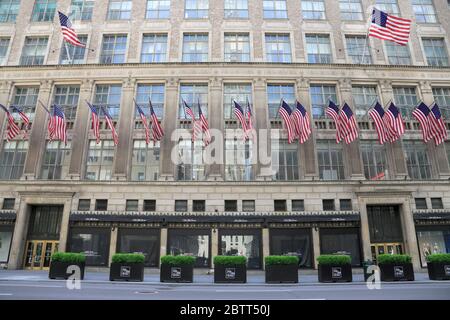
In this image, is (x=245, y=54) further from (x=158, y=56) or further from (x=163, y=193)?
(x=163, y=193)

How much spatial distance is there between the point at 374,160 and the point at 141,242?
21149 millimetres

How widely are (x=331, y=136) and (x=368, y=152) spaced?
3.59 m

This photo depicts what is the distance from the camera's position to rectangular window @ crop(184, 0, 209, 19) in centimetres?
3144

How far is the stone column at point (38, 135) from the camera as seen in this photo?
88.3 ft

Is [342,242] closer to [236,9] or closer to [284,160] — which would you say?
[284,160]

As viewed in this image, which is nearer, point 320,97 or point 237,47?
point 320,97

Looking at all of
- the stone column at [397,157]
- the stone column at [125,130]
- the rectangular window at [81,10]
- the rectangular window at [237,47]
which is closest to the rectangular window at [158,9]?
the rectangular window at [81,10]

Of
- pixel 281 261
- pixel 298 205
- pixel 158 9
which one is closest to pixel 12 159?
pixel 158 9

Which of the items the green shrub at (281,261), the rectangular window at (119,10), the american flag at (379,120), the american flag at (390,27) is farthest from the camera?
the rectangular window at (119,10)

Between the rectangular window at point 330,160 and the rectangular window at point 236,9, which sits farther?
the rectangular window at point 236,9

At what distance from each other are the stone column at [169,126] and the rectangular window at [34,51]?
13289mm

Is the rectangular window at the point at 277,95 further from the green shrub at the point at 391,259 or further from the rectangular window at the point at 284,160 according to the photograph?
the green shrub at the point at 391,259

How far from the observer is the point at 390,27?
23.2 m

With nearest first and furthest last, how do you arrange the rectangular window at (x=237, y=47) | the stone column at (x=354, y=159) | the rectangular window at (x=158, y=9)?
1. the stone column at (x=354, y=159)
2. the rectangular window at (x=237, y=47)
3. the rectangular window at (x=158, y=9)
